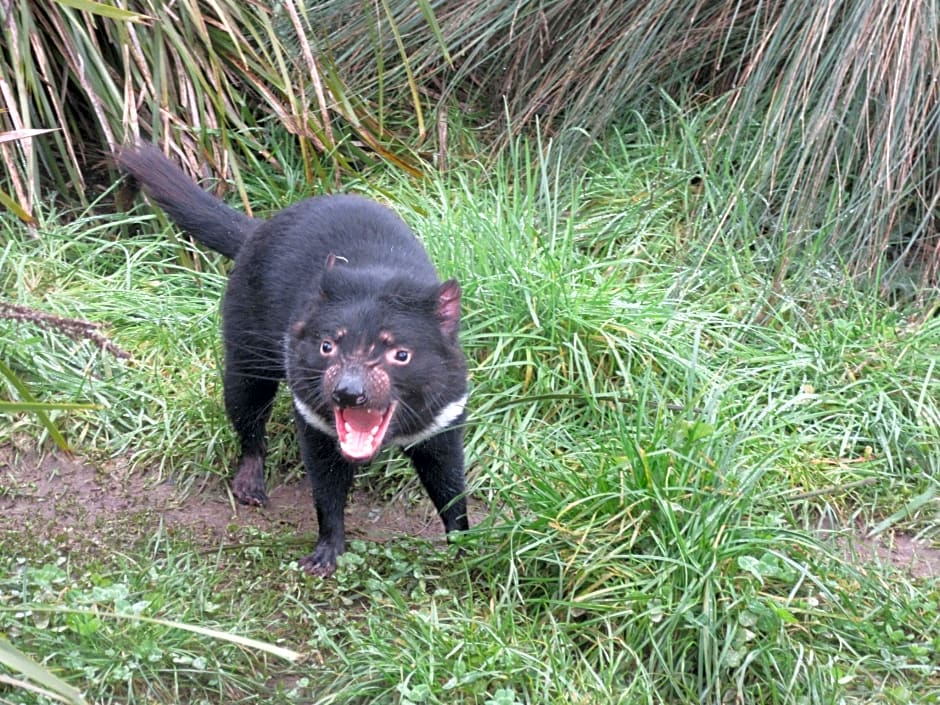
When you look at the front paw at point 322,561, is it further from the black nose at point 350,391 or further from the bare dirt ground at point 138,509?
the black nose at point 350,391

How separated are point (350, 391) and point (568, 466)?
2.38 ft

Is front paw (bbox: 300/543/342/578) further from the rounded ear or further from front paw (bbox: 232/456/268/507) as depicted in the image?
the rounded ear

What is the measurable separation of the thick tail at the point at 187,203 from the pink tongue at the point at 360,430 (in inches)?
38.1

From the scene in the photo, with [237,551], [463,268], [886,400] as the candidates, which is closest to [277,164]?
[463,268]

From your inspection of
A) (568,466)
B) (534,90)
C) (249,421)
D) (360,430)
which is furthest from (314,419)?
(534,90)

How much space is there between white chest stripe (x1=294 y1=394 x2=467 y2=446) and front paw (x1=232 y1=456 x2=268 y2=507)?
1.79ft

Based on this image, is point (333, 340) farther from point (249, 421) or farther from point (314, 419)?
point (249, 421)

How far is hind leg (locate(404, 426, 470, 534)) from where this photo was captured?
124 inches

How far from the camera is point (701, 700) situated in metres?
2.64

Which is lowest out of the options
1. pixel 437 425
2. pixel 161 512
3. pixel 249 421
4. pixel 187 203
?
pixel 161 512

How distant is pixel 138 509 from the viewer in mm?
3486

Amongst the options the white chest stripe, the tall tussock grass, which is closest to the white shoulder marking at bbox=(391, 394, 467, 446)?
the white chest stripe

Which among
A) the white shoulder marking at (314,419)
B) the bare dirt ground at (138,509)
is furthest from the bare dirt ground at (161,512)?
the white shoulder marking at (314,419)

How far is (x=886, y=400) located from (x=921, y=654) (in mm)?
984
